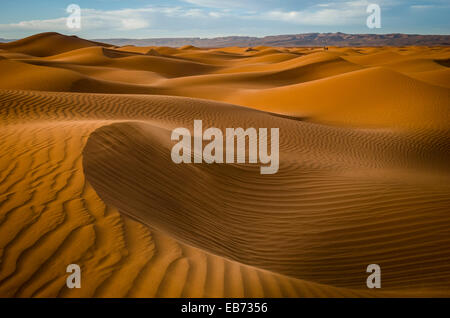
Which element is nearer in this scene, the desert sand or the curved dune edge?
the curved dune edge

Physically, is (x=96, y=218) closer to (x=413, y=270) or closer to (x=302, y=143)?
(x=413, y=270)

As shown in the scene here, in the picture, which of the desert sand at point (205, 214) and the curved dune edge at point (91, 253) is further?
the desert sand at point (205, 214)

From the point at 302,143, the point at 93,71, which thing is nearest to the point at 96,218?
the point at 302,143

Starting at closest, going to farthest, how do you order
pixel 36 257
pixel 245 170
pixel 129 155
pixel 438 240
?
pixel 36 257 < pixel 438 240 < pixel 129 155 < pixel 245 170

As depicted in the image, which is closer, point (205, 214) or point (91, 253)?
point (91, 253)

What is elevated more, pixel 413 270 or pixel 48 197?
pixel 48 197

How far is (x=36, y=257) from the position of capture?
2691 millimetres

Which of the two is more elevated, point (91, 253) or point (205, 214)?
point (91, 253)

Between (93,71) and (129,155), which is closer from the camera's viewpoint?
(129,155)

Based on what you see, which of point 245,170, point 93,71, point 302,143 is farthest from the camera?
point 93,71

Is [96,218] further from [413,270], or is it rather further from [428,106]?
[428,106]

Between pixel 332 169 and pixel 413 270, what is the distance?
3.97 metres
